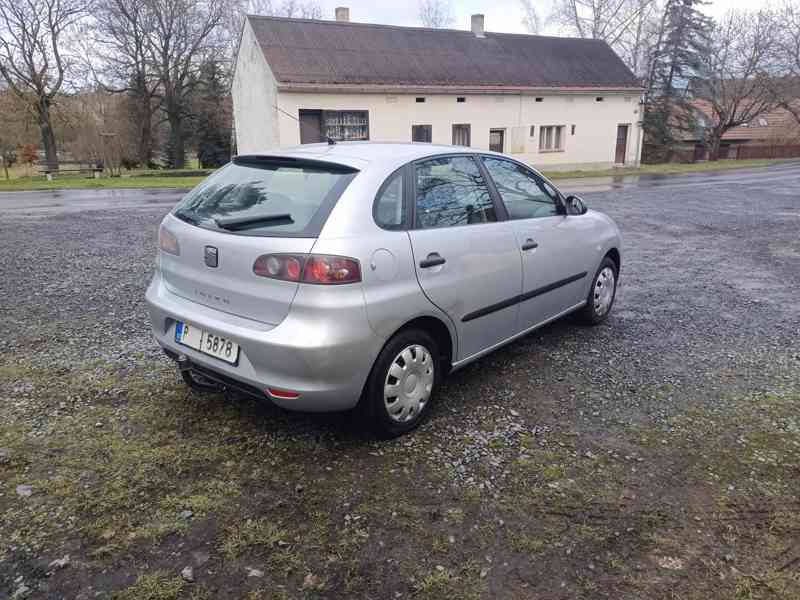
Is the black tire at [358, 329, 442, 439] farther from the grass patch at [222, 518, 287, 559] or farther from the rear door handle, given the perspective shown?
the grass patch at [222, 518, 287, 559]

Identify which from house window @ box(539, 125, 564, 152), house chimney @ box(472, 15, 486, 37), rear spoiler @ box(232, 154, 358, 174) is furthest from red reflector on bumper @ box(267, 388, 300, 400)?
house chimney @ box(472, 15, 486, 37)

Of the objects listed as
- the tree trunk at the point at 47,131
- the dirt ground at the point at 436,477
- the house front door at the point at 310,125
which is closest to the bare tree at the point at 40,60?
the tree trunk at the point at 47,131

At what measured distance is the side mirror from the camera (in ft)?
15.9

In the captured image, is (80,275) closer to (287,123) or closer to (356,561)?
(356,561)

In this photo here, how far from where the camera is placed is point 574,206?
4.91 m

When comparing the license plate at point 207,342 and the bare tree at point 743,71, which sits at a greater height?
the bare tree at point 743,71

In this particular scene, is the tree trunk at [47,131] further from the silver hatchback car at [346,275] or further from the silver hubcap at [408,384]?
the silver hubcap at [408,384]

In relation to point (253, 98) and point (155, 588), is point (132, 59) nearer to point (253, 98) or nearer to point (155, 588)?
point (253, 98)

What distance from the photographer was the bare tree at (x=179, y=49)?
3797 centimetres

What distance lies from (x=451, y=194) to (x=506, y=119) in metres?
28.4

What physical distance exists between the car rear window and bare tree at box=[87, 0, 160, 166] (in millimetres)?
39686

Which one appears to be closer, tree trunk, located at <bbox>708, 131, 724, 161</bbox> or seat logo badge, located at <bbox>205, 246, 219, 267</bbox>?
seat logo badge, located at <bbox>205, 246, 219, 267</bbox>

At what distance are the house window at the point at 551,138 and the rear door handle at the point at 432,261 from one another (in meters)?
30.5

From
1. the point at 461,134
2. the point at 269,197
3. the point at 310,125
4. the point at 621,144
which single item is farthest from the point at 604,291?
the point at 621,144
